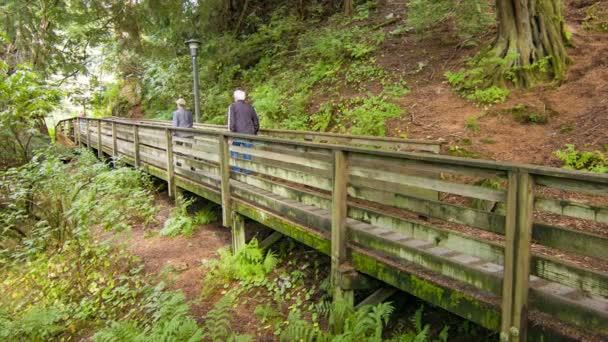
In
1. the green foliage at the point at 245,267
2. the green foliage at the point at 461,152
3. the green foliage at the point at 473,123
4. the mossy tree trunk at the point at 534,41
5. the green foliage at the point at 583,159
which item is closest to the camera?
the green foliage at the point at 245,267

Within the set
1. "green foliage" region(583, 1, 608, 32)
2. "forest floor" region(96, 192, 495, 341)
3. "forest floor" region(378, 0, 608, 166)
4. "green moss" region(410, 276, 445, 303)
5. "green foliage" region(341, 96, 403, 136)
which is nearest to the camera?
"green moss" region(410, 276, 445, 303)

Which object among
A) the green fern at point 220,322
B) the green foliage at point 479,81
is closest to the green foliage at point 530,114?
the green foliage at point 479,81

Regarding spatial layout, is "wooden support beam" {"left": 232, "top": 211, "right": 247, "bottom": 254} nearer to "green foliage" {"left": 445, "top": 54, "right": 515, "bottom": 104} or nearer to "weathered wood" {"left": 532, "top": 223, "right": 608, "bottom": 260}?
"weathered wood" {"left": 532, "top": 223, "right": 608, "bottom": 260}

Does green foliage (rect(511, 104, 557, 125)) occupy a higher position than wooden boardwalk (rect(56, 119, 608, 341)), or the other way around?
green foliage (rect(511, 104, 557, 125))

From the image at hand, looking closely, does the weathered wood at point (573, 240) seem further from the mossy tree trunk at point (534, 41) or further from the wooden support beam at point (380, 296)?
the mossy tree trunk at point (534, 41)

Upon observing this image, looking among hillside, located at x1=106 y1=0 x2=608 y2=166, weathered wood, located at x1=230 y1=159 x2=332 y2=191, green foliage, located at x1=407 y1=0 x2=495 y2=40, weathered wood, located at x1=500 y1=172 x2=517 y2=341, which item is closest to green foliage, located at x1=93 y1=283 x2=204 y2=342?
weathered wood, located at x1=230 y1=159 x2=332 y2=191

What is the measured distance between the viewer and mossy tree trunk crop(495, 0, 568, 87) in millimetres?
8461

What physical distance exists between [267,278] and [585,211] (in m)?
4.04

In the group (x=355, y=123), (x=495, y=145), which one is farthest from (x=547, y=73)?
(x=355, y=123)

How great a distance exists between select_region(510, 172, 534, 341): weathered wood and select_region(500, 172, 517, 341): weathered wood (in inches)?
0.8

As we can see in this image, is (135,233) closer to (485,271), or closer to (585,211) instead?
(485,271)

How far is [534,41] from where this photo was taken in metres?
8.65

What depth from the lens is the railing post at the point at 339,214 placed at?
402cm

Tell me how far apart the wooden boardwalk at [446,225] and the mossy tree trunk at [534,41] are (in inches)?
140
